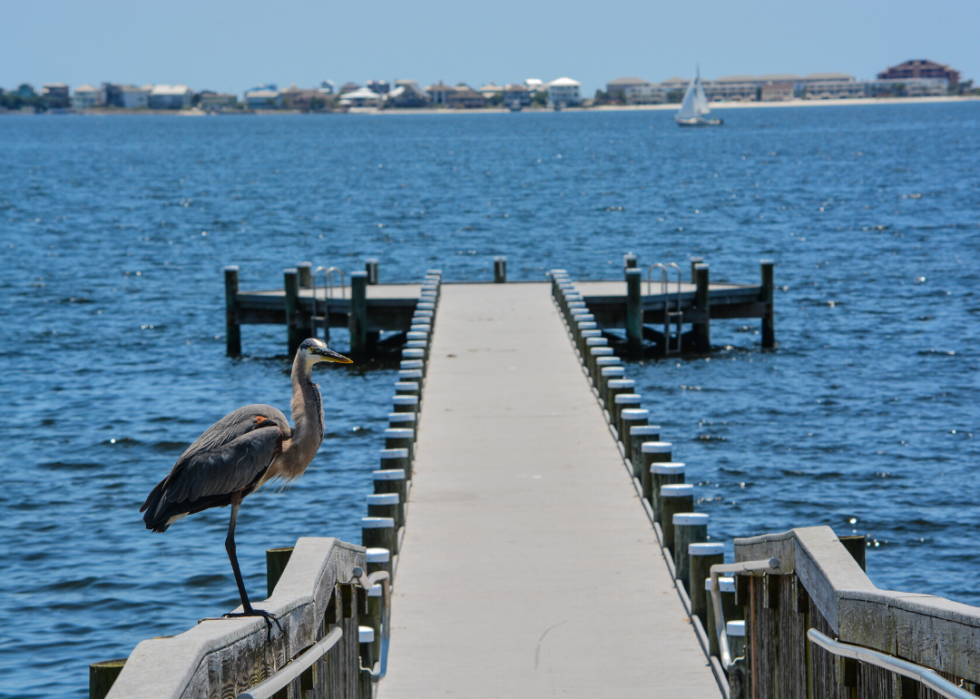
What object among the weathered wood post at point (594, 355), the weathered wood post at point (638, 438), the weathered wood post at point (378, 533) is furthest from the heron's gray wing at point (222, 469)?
the weathered wood post at point (594, 355)

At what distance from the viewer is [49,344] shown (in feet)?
108

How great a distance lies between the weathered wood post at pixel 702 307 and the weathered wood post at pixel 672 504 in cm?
1645

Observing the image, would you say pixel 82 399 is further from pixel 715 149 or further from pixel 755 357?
pixel 715 149

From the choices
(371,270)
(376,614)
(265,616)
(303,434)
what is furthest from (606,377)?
(371,270)

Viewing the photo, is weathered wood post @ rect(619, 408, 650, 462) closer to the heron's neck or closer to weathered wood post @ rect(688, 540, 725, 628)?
weathered wood post @ rect(688, 540, 725, 628)

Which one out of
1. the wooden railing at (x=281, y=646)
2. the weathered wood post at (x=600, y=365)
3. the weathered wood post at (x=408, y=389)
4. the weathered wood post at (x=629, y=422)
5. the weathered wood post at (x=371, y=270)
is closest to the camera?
the wooden railing at (x=281, y=646)

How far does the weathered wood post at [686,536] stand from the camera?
9.77 m

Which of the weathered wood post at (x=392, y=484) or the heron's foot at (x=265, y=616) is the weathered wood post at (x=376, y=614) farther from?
the heron's foot at (x=265, y=616)

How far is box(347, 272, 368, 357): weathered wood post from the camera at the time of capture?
83.2 feet

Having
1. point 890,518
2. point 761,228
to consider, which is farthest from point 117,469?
point 761,228

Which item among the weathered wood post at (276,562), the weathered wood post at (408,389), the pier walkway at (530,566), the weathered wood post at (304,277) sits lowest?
the pier walkway at (530,566)

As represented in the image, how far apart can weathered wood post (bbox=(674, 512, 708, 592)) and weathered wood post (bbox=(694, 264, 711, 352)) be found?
56.3 feet

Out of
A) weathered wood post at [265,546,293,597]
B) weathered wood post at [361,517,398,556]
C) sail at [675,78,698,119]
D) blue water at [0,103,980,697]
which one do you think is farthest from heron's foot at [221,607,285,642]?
sail at [675,78,698,119]

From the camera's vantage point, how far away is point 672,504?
10.5m
